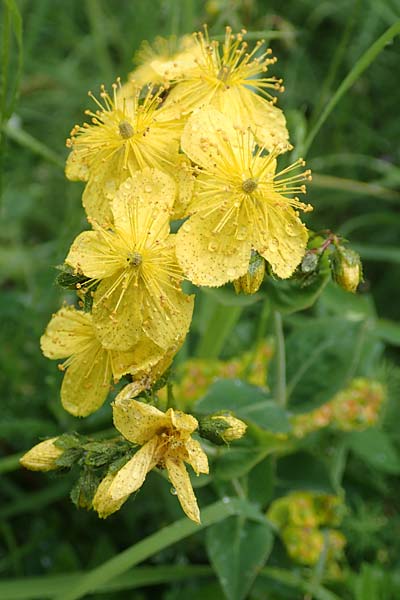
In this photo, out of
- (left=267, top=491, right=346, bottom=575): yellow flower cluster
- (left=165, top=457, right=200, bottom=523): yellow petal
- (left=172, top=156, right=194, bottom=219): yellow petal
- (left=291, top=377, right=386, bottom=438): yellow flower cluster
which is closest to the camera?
(left=165, top=457, right=200, bottom=523): yellow petal

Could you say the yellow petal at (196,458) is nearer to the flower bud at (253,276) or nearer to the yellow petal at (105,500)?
the yellow petal at (105,500)

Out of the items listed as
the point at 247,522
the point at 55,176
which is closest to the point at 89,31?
the point at 55,176

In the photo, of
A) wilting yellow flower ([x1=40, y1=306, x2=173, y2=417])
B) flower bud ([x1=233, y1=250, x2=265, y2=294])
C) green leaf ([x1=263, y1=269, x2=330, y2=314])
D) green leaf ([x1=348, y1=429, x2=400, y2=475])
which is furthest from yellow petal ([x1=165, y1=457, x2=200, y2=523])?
green leaf ([x1=348, y1=429, x2=400, y2=475])

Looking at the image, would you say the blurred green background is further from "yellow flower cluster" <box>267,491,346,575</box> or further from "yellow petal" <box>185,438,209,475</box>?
"yellow petal" <box>185,438,209,475</box>

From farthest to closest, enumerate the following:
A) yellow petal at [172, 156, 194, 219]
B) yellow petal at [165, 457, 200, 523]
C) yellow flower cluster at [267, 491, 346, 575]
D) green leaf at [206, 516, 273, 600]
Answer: yellow flower cluster at [267, 491, 346, 575] → green leaf at [206, 516, 273, 600] → yellow petal at [172, 156, 194, 219] → yellow petal at [165, 457, 200, 523]

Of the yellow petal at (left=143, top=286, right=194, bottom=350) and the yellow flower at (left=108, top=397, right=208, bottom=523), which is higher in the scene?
the yellow petal at (left=143, top=286, right=194, bottom=350)

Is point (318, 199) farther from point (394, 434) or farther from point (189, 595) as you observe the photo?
point (189, 595)
